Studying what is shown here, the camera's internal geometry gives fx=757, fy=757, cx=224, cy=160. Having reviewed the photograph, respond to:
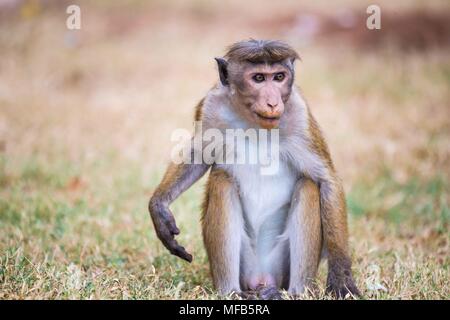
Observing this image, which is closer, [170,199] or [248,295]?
[248,295]

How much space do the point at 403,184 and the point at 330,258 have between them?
13.9 feet

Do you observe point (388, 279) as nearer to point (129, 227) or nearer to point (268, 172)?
point (268, 172)

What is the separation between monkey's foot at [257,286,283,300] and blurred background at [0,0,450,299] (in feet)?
1.30

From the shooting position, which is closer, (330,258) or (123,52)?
(330,258)

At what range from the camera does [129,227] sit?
293 inches

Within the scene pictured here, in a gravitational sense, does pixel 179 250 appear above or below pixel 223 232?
below

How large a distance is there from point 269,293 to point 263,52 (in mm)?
1699

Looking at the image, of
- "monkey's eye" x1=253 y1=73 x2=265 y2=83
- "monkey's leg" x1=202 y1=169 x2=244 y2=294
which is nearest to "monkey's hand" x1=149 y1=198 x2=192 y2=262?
"monkey's leg" x1=202 y1=169 x2=244 y2=294

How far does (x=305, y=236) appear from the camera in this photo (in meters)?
5.39

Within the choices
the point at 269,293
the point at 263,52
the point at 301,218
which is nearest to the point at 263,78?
the point at 263,52

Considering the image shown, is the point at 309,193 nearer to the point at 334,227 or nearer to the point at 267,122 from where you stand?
the point at 334,227

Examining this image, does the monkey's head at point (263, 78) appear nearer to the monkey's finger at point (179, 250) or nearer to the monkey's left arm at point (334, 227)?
the monkey's left arm at point (334, 227)

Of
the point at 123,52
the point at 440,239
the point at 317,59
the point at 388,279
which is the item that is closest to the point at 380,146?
the point at 440,239

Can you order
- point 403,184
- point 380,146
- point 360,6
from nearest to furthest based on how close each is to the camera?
1. point 403,184
2. point 380,146
3. point 360,6
